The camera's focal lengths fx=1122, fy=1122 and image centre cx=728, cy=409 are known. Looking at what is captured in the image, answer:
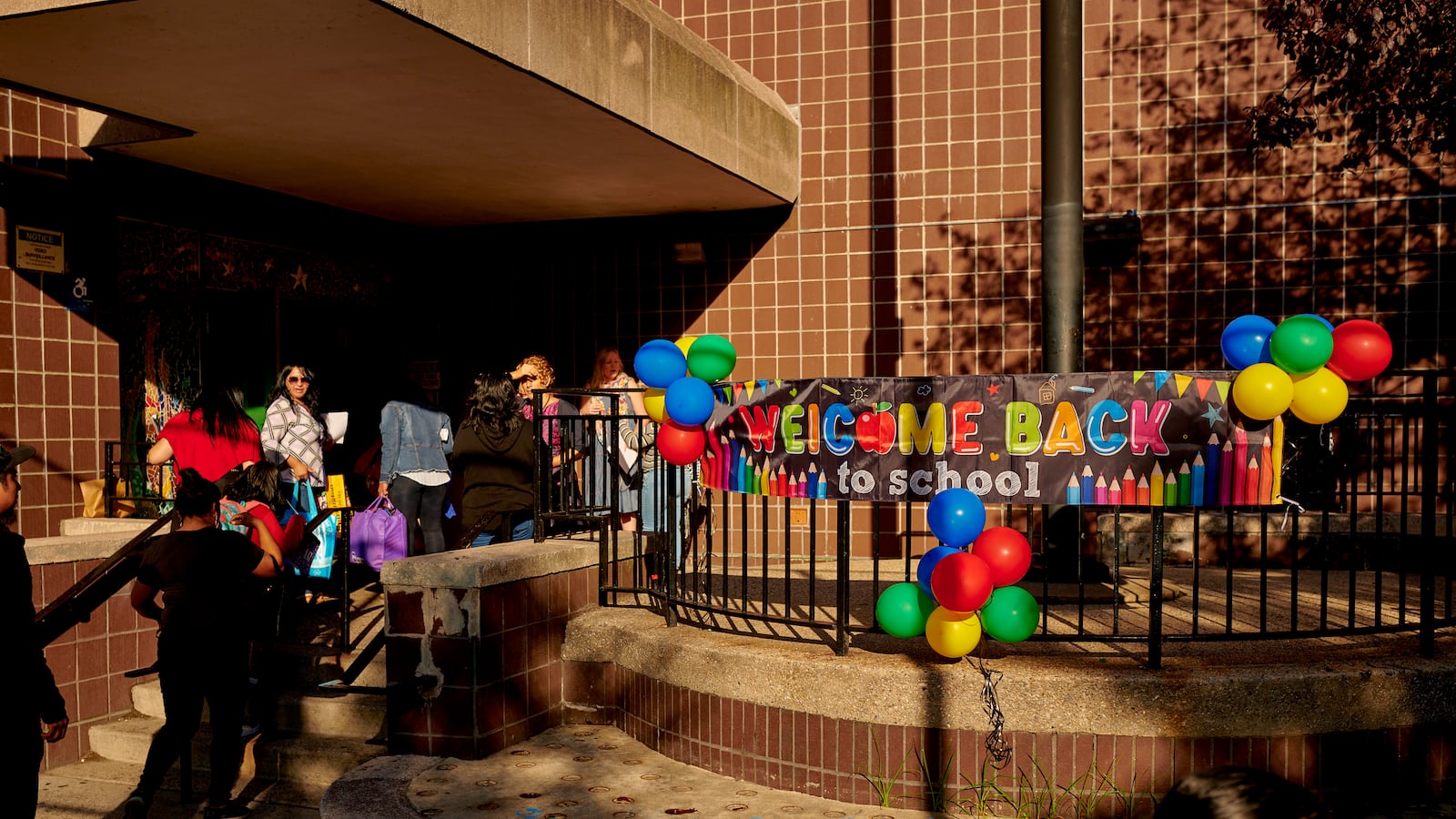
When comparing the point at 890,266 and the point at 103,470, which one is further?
the point at 890,266

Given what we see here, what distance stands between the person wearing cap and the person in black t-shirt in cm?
98

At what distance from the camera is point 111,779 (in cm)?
668

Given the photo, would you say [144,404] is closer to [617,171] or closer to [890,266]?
[617,171]

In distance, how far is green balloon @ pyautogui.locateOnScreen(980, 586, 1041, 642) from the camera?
499cm

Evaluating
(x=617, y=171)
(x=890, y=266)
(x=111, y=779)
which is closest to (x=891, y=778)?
(x=111, y=779)

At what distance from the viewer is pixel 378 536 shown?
834 centimetres

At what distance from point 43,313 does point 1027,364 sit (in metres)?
7.90

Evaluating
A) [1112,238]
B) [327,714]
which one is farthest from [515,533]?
[1112,238]

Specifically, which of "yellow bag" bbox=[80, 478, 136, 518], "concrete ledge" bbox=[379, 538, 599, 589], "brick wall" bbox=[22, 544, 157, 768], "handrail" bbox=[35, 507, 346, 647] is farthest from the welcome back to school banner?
"yellow bag" bbox=[80, 478, 136, 518]

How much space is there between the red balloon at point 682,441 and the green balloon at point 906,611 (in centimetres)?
130

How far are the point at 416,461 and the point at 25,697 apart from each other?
13.3 ft

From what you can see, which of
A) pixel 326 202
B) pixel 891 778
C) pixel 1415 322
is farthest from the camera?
pixel 326 202

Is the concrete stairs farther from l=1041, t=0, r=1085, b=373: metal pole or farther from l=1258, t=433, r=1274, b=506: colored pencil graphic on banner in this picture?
l=1258, t=433, r=1274, b=506: colored pencil graphic on banner

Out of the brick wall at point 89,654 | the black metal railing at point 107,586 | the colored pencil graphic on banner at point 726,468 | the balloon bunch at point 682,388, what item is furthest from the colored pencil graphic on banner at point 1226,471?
the brick wall at point 89,654
